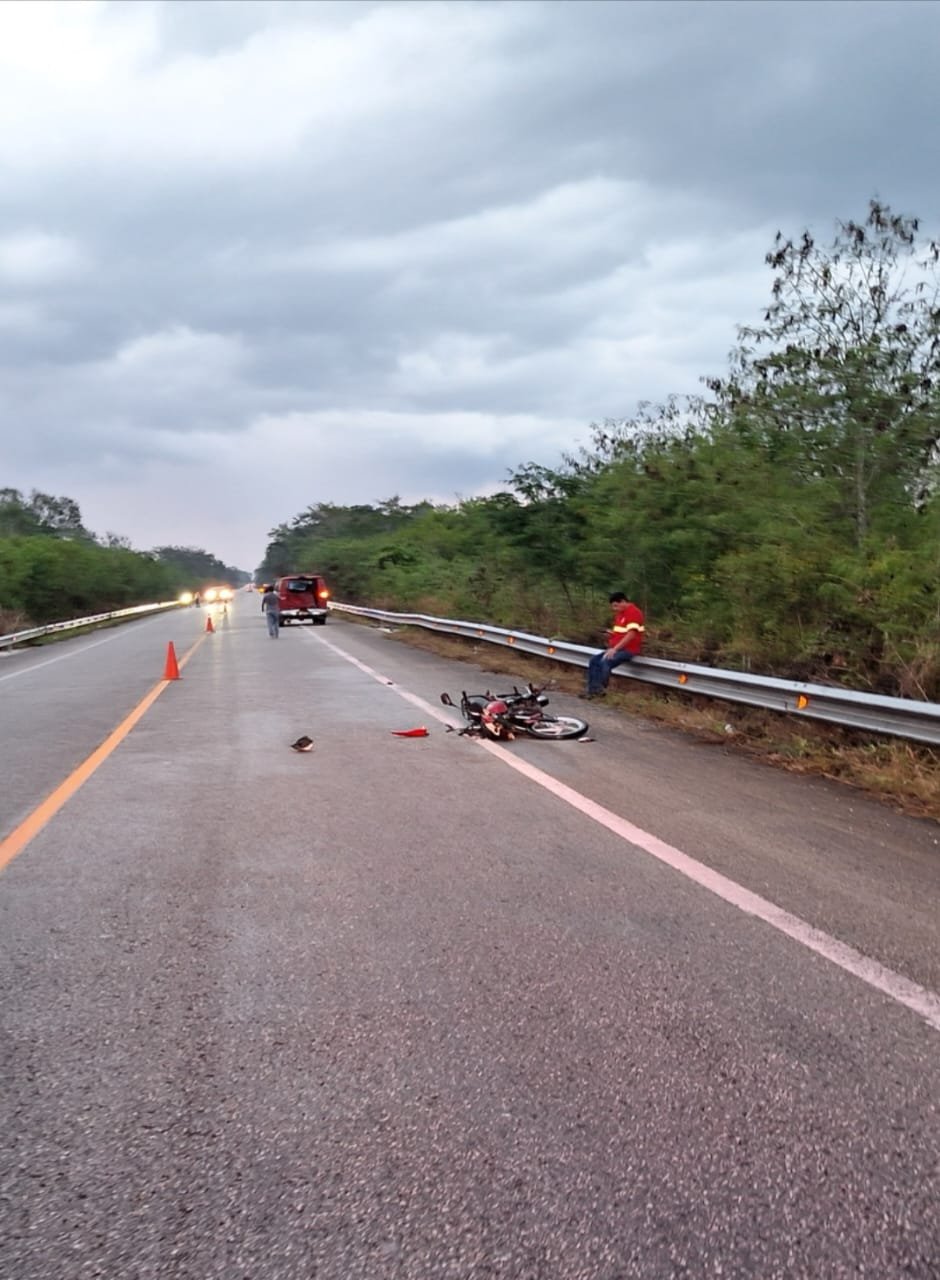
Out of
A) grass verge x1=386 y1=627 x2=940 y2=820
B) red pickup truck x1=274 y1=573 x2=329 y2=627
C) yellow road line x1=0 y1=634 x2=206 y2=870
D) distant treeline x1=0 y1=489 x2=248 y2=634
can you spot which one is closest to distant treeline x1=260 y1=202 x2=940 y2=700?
grass verge x1=386 y1=627 x2=940 y2=820

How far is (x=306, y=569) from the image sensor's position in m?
88.5

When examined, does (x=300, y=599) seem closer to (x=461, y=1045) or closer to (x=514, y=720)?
(x=514, y=720)

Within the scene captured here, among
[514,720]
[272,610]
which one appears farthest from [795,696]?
[272,610]

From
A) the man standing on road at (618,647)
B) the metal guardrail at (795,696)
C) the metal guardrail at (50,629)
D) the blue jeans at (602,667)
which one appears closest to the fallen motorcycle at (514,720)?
the metal guardrail at (795,696)

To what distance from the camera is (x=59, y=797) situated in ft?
24.8

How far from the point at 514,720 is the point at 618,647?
3333mm

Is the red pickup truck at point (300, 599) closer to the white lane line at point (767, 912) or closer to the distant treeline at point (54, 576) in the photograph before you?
the distant treeline at point (54, 576)

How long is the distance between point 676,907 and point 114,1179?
116 inches

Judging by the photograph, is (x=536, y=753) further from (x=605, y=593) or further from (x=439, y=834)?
(x=605, y=593)

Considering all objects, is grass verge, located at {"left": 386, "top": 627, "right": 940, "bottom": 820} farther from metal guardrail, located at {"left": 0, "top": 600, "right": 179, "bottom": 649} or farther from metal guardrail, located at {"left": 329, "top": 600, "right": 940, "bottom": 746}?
metal guardrail, located at {"left": 0, "top": 600, "right": 179, "bottom": 649}

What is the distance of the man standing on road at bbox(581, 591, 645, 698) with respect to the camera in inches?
531

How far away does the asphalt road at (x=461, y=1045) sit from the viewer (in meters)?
2.38

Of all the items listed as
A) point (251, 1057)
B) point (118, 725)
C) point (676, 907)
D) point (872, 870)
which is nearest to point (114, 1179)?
point (251, 1057)

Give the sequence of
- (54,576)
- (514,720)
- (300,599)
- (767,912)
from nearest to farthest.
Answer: (767,912) < (514,720) < (300,599) < (54,576)
